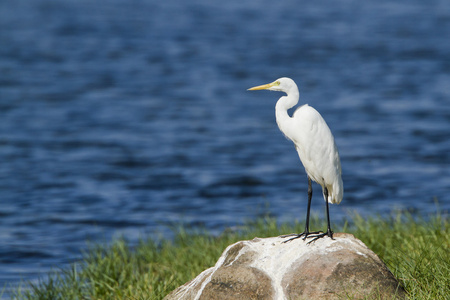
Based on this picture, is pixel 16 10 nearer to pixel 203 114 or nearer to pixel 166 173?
pixel 203 114

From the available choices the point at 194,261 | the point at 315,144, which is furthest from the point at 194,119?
the point at 315,144

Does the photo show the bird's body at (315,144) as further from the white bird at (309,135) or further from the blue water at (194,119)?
the blue water at (194,119)

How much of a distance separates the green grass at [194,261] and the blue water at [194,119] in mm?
1077

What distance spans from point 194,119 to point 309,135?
1303 cm

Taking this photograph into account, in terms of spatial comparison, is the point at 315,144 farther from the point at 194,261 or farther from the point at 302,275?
the point at 194,261

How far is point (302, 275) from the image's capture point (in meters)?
5.61

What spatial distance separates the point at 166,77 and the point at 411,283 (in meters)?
18.8

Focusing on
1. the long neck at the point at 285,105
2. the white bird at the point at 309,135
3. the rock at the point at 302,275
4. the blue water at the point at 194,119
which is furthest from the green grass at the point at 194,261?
the long neck at the point at 285,105

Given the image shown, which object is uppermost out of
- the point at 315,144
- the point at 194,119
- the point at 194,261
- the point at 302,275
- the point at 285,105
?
the point at 285,105

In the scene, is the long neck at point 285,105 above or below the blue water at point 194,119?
above

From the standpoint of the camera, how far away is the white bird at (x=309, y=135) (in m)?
6.02

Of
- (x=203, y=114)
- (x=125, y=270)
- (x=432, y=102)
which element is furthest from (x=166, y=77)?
(x=125, y=270)

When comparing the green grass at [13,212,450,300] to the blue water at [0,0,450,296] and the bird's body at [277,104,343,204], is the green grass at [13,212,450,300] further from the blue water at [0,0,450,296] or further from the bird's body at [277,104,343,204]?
the blue water at [0,0,450,296]

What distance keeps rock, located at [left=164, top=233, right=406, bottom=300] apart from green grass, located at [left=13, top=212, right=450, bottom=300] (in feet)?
1.14
